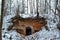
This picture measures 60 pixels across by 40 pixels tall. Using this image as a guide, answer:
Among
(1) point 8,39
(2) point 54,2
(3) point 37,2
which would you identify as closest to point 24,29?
(1) point 8,39

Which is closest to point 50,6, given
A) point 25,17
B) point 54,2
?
point 54,2

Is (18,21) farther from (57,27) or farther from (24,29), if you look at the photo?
(57,27)

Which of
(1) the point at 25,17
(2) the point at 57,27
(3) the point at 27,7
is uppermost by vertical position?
(3) the point at 27,7

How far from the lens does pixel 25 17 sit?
60.1 inches

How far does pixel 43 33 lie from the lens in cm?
146

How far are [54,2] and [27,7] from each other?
0.30 meters

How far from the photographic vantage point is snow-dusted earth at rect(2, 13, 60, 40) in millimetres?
1436

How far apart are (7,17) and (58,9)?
56 centimetres

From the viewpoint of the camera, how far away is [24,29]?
4.99 feet

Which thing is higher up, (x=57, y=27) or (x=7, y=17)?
(x=7, y=17)

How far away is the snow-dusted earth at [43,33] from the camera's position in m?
1.44

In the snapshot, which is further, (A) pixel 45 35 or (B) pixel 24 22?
(B) pixel 24 22

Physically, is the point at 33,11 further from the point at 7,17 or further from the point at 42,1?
the point at 7,17

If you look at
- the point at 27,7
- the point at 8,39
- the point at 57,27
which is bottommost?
the point at 8,39
